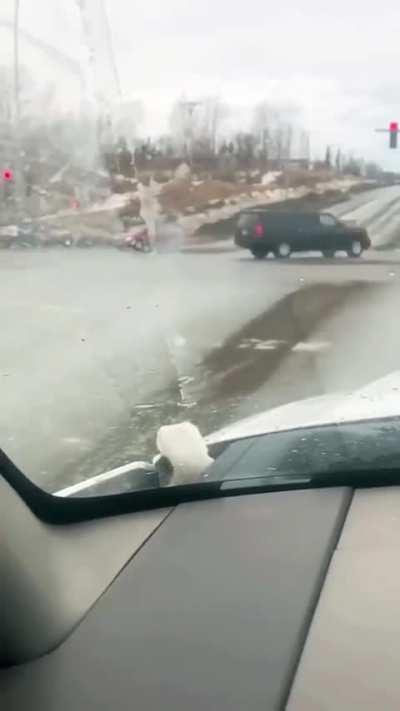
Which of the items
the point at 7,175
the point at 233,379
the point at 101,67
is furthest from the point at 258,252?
the point at 7,175

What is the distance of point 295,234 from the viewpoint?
4.89 metres

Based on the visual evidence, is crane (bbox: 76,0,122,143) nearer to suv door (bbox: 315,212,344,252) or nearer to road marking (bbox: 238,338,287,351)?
road marking (bbox: 238,338,287,351)

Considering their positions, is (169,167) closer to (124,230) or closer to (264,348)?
(124,230)

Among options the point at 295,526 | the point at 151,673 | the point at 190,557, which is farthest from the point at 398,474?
the point at 151,673

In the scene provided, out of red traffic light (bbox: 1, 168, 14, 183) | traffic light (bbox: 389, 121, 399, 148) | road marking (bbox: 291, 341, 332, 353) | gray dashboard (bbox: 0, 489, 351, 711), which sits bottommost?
gray dashboard (bbox: 0, 489, 351, 711)

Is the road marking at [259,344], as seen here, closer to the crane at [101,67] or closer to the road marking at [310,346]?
the road marking at [310,346]

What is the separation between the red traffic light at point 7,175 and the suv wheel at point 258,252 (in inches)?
56.8

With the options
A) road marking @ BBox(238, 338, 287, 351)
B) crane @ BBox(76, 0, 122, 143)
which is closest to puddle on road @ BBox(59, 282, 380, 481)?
road marking @ BBox(238, 338, 287, 351)

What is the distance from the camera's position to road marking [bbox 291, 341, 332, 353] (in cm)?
459

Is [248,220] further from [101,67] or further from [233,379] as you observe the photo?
[101,67]

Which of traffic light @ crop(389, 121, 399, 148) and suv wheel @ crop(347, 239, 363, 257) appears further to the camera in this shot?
suv wheel @ crop(347, 239, 363, 257)

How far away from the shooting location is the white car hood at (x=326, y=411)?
388 centimetres

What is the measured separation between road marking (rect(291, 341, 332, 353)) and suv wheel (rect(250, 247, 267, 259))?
1.74 feet

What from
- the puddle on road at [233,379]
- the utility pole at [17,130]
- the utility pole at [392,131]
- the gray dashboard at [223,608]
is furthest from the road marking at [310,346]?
the utility pole at [17,130]
